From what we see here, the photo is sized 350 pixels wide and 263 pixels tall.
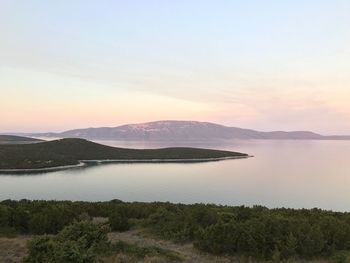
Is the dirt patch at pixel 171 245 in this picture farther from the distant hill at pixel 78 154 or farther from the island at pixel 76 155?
the distant hill at pixel 78 154

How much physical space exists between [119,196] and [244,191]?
20.1m

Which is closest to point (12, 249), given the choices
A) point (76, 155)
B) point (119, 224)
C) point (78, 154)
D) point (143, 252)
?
point (143, 252)

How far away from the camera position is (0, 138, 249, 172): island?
106 metres

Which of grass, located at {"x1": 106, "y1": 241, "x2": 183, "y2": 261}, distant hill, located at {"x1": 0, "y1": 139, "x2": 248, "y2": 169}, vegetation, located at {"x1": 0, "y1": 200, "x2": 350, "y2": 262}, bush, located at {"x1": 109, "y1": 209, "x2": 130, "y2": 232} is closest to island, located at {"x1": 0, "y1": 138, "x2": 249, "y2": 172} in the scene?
distant hill, located at {"x1": 0, "y1": 139, "x2": 248, "y2": 169}

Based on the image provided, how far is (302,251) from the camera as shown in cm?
1273

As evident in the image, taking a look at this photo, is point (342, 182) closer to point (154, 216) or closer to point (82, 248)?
point (154, 216)

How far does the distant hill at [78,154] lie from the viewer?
112 m

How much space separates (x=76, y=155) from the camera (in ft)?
445

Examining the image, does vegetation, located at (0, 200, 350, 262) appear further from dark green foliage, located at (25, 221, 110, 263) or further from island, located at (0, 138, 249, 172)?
island, located at (0, 138, 249, 172)

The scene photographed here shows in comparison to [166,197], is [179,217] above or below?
above

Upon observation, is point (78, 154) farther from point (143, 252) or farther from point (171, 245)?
point (143, 252)

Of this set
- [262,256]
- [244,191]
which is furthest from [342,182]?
[262,256]

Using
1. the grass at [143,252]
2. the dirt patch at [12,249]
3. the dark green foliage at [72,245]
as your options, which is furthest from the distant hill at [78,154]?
the dark green foliage at [72,245]

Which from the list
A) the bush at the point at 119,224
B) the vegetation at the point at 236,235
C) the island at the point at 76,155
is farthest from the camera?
the island at the point at 76,155
